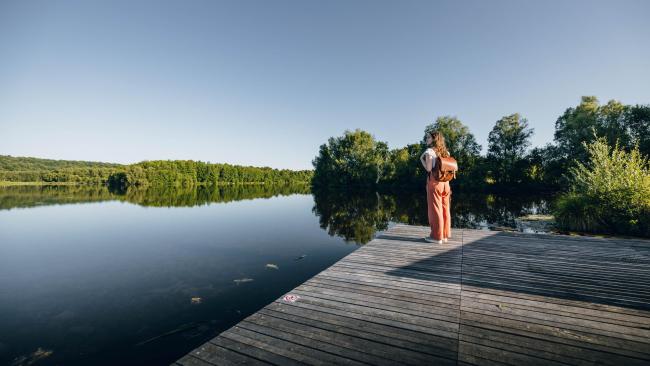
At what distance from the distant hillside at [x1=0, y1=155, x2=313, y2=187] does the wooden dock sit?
10166cm

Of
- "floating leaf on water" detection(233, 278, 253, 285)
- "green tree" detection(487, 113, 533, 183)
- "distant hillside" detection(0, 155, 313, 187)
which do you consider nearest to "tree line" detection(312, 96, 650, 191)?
"green tree" detection(487, 113, 533, 183)

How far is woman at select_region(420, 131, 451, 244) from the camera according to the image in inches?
256

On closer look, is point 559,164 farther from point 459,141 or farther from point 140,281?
point 140,281

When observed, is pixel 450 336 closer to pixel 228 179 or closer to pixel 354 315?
pixel 354 315

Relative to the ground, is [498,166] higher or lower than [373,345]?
higher

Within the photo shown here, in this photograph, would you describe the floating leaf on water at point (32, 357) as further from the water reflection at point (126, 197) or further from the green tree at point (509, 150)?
the green tree at point (509, 150)

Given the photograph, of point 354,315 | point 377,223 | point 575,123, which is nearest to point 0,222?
point 377,223

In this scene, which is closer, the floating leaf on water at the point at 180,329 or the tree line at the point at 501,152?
the floating leaf on water at the point at 180,329

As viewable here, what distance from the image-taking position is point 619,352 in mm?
2420

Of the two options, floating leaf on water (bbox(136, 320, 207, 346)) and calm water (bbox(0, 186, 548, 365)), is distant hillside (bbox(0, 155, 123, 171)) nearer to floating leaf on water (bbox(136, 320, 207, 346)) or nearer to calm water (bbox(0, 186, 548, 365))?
calm water (bbox(0, 186, 548, 365))

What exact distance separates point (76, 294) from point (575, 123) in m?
48.5

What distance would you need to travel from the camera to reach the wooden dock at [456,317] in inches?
96.4

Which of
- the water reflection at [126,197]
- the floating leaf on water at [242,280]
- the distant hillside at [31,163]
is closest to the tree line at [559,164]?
the floating leaf on water at [242,280]

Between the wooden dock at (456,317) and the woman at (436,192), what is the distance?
1.49 m
